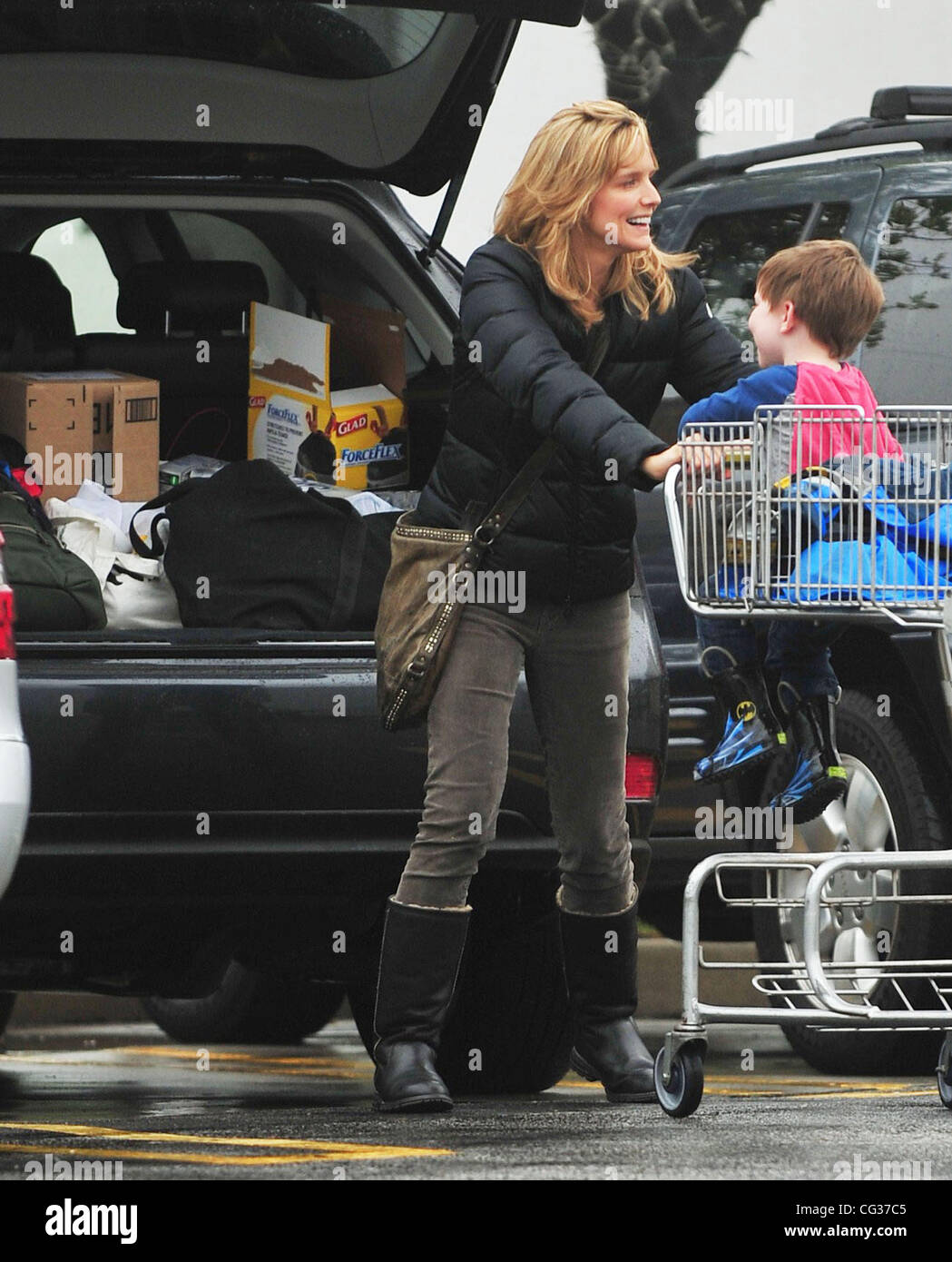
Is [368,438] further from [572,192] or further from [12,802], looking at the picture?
[12,802]

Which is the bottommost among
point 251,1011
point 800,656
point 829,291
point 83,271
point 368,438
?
point 251,1011

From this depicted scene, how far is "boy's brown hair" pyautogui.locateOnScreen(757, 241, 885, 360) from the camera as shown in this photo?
5121 millimetres

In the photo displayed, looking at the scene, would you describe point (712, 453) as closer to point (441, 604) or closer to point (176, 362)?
point (441, 604)

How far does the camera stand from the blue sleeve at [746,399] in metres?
5.02

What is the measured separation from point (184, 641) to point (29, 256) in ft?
5.52

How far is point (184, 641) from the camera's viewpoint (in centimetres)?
555

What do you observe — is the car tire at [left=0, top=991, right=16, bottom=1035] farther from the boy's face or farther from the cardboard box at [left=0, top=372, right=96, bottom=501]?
the boy's face

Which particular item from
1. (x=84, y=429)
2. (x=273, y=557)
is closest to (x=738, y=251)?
(x=84, y=429)

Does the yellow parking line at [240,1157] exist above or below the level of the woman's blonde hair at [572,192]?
below

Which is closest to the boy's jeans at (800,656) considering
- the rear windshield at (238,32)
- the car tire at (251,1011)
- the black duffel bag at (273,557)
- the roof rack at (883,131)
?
the black duffel bag at (273,557)

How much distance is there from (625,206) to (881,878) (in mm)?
2049

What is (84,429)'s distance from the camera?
6.50 m

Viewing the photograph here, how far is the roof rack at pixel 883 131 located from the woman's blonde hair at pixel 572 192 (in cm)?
230

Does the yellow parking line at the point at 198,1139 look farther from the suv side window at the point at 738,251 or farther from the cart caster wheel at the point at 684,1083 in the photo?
the suv side window at the point at 738,251
